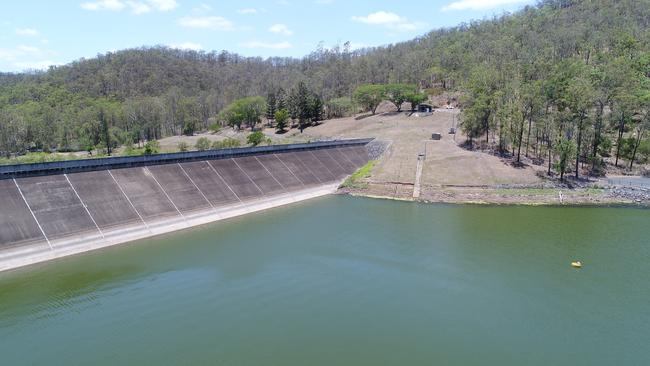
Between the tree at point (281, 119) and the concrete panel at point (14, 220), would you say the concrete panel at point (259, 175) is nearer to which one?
the concrete panel at point (14, 220)

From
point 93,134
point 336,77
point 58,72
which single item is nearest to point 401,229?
point 93,134

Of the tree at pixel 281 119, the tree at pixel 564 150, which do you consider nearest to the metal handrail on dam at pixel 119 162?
the tree at pixel 564 150

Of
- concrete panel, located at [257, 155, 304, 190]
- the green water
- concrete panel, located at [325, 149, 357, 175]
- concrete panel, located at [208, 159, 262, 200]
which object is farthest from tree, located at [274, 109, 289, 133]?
the green water

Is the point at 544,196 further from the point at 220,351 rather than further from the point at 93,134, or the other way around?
the point at 93,134

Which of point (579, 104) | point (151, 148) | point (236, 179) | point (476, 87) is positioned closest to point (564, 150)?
point (579, 104)

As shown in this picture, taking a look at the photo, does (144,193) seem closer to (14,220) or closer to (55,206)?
(55,206)

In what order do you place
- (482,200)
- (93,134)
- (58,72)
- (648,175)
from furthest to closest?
(58,72)
(93,134)
(648,175)
(482,200)
